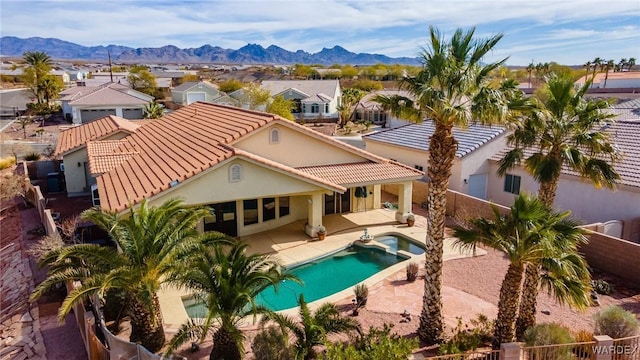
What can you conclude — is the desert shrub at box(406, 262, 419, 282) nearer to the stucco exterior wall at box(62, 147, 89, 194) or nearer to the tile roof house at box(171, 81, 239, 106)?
the stucco exterior wall at box(62, 147, 89, 194)

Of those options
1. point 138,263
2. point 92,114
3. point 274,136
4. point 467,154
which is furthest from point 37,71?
point 138,263

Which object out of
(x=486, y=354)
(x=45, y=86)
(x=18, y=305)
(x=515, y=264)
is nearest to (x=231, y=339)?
(x=486, y=354)

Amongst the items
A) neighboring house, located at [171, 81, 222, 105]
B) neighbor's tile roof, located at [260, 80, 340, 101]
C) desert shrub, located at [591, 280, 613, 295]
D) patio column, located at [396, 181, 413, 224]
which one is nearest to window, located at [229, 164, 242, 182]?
patio column, located at [396, 181, 413, 224]

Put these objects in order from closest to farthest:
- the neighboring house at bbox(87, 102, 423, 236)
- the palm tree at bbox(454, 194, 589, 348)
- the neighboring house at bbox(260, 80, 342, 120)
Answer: the palm tree at bbox(454, 194, 589, 348) < the neighboring house at bbox(87, 102, 423, 236) < the neighboring house at bbox(260, 80, 342, 120)

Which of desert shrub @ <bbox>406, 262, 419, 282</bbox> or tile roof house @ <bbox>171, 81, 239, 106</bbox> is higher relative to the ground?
tile roof house @ <bbox>171, 81, 239, 106</bbox>

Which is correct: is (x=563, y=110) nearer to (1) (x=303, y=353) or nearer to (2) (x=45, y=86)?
(1) (x=303, y=353)
